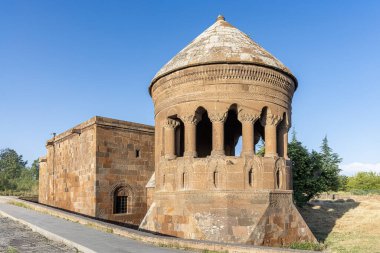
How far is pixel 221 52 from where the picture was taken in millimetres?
11195

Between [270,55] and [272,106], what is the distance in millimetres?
1732

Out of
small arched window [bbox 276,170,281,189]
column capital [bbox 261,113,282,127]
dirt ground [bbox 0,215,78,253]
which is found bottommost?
dirt ground [bbox 0,215,78,253]

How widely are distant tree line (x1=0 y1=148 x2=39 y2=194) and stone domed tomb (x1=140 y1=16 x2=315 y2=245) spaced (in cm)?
3369

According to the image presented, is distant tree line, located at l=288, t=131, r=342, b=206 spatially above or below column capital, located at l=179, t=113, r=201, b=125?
below

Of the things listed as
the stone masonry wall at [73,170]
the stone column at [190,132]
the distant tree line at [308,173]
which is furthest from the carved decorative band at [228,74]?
the distant tree line at [308,173]

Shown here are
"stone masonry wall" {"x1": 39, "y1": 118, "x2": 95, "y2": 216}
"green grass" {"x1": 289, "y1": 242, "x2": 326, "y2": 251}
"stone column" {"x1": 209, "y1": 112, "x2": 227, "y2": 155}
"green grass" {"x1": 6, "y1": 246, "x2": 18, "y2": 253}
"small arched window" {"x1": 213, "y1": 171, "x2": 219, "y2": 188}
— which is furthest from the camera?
"stone masonry wall" {"x1": 39, "y1": 118, "x2": 95, "y2": 216}

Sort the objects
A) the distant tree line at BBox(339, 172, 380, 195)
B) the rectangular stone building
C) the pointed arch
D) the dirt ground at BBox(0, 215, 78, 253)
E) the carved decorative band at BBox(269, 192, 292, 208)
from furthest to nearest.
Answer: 1. the distant tree line at BBox(339, 172, 380, 195)
2. the pointed arch
3. the rectangular stone building
4. the carved decorative band at BBox(269, 192, 292, 208)
5. the dirt ground at BBox(0, 215, 78, 253)

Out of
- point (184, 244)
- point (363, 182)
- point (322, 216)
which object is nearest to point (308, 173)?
point (322, 216)

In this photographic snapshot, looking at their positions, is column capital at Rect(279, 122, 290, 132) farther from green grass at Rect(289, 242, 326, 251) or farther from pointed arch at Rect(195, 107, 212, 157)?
green grass at Rect(289, 242, 326, 251)

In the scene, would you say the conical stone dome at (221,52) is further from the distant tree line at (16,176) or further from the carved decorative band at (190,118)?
the distant tree line at (16,176)

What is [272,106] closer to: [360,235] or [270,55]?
[270,55]

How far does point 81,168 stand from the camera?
52.5 ft

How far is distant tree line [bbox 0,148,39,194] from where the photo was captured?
47903 millimetres

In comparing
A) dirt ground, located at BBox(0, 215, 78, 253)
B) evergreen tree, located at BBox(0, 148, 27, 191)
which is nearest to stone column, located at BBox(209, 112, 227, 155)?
dirt ground, located at BBox(0, 215, 78, 253)
